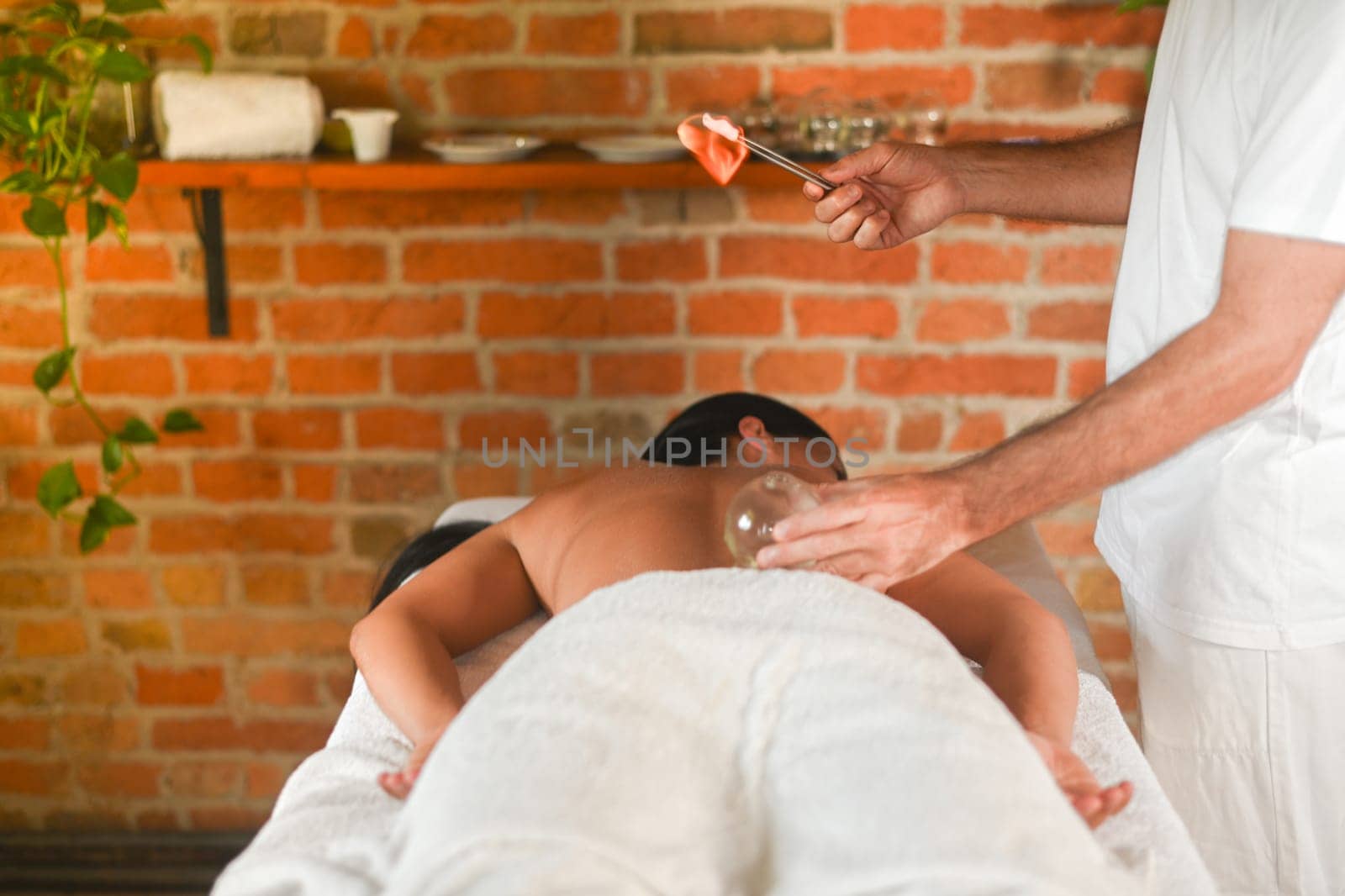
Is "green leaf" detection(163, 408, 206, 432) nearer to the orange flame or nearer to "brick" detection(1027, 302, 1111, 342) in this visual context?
the orange flame

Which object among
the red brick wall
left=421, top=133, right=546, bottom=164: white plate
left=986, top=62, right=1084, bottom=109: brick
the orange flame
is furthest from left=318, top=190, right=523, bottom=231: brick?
left=986, top=62, right=1084, bottom=109: brick

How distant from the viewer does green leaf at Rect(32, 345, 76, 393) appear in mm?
1947

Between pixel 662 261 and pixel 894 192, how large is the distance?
0.56 metres

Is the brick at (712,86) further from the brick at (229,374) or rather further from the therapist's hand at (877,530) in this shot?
the therapist's hand at (877,530)

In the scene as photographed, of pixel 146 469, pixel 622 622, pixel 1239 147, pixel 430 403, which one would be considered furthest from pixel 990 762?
pixel 146 469

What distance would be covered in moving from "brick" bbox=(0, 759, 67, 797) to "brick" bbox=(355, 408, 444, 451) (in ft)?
2.84

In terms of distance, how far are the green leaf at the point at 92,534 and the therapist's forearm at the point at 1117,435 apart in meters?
1.44

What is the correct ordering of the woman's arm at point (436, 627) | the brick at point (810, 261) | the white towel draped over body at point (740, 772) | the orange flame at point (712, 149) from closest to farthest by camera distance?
the white towel draped over body at point (740, 772) → the woman's arm at point (436, 627) → the orange flame at point (712, 149) → the brick at point (810, 261)

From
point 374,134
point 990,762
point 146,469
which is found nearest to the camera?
point 990,762

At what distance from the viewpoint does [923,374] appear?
84.0 inches

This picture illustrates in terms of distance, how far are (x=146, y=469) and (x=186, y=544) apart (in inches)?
5.9

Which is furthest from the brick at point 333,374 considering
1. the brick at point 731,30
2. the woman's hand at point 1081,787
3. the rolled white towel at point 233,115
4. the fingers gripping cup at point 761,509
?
the woman's hand at point 1081,787

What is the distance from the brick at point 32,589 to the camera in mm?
2238

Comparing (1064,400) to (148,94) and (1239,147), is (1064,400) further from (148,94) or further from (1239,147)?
(148,94)
